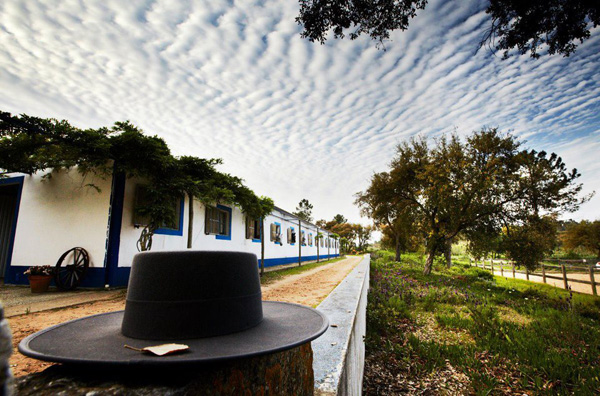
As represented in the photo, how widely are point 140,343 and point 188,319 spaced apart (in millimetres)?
133

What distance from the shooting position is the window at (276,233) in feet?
50.9

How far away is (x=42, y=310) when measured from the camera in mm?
4441

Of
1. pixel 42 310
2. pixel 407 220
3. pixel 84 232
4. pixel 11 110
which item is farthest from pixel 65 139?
pixel 407 220

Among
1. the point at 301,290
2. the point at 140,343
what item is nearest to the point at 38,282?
the point at 301,290

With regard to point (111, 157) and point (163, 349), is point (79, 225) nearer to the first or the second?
point (111, 157)

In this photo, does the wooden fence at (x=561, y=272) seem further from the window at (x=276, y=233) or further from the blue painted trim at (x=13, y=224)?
the blue painted trim at (x=13, y=224)

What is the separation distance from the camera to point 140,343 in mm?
775

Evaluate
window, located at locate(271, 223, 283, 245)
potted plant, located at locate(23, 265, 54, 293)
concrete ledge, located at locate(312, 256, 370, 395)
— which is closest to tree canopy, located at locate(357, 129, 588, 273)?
window, located at locate(271, 223, 283, 245)

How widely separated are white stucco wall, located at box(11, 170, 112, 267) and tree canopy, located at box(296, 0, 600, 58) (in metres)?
6.15

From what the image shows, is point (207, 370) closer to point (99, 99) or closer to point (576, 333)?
point (576, 333)

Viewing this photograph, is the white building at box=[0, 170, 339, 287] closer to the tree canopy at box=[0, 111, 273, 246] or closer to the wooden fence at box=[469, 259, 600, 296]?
the tree canopy at box=[0, 111, 273, 246]

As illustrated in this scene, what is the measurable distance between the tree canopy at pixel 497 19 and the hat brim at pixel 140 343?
520 centimetres

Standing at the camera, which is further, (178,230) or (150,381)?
(178,230)

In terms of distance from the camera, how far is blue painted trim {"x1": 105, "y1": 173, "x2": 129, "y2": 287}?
663 cm
